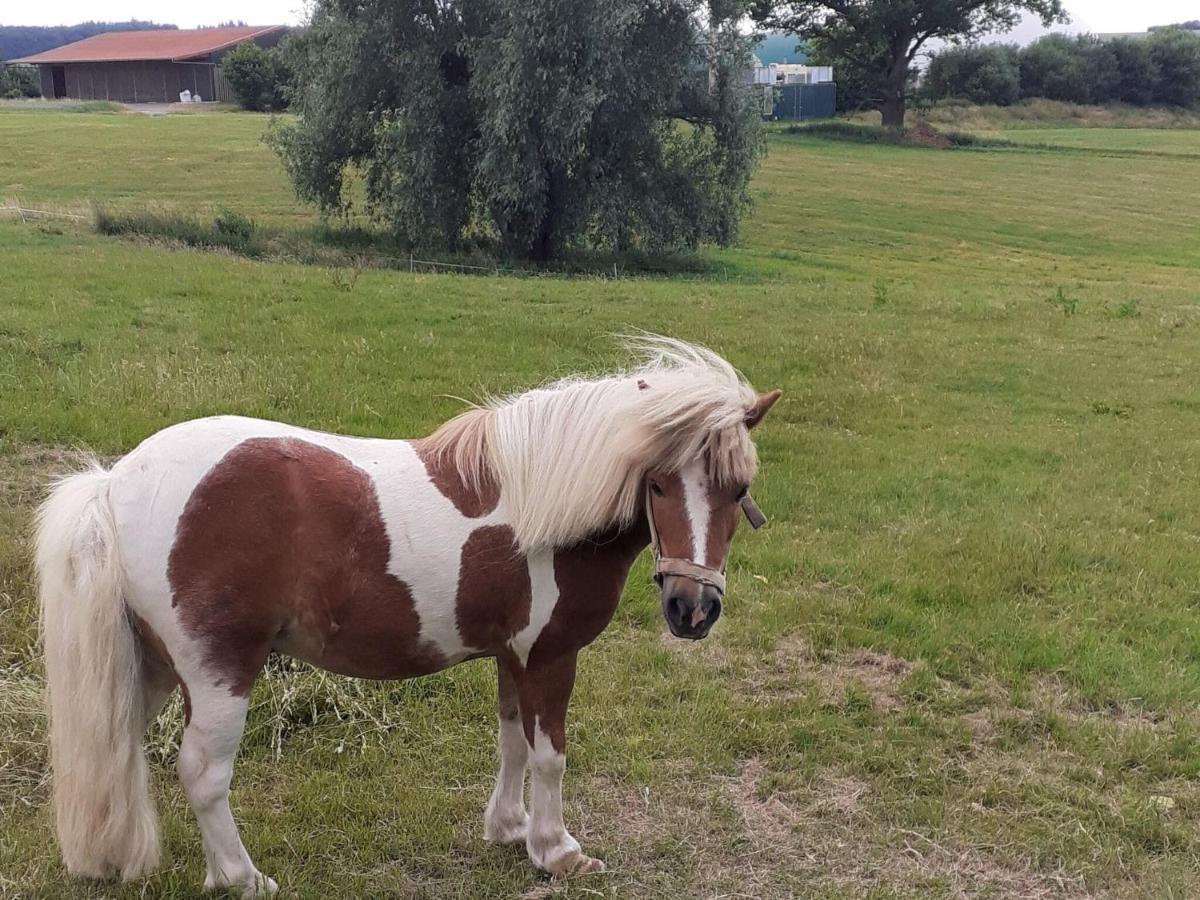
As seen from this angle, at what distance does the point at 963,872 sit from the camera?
373 cm

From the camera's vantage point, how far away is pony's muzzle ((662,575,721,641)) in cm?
296

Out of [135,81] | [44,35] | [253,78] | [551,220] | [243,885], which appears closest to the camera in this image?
[243,885]

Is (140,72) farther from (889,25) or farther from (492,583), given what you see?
(492,583)

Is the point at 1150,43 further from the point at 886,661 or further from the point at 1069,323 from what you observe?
the point at 886,661

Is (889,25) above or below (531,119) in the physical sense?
above

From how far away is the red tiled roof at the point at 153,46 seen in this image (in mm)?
66688

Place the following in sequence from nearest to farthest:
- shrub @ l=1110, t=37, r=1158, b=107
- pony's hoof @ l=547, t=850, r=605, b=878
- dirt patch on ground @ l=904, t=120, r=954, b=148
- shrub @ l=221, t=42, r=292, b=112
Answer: pony's hoof @ l=547, t=850, r=605, b=878 → dirt patch on ground @ l=904, t=120, r=954, b=148 → shrub @ l=221, t=42, r=292, b=112 → shrub @ l=1110, t=37, r=1158, b=107

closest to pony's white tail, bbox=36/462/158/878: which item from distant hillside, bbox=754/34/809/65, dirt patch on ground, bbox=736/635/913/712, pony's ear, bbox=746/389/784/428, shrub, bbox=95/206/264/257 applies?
pony's ear, bbox=746/389/784/428

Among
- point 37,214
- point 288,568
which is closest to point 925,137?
point 37,214

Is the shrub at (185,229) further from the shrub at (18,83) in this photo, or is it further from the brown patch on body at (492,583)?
the shrub at (18,83)

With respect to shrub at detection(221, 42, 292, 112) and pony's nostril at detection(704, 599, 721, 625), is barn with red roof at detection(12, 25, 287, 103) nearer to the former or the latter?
shrub at detection(221, 42, 292, 112)

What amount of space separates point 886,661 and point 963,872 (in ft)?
5.37

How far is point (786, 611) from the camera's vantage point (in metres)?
5.70

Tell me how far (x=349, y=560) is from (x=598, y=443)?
2.85 ft
